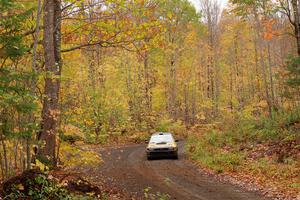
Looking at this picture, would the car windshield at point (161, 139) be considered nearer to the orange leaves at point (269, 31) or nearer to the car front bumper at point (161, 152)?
the car front bumper at point (161, 152)

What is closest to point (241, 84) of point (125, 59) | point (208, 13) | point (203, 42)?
point (203, 42)

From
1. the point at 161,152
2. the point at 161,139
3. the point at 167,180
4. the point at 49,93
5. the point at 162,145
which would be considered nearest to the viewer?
the point at 49,93

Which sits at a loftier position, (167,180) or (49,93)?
(49,93)

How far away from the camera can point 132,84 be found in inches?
1330

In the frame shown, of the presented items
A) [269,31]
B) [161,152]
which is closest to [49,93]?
[161,152]

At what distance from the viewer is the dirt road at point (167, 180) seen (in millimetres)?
10641

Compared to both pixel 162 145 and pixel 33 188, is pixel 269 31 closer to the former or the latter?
pixel 162 145

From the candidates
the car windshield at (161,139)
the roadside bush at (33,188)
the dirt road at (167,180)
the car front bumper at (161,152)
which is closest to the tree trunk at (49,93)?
the roadside bush at (33,188)

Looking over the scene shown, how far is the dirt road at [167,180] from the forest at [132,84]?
4.19 ft

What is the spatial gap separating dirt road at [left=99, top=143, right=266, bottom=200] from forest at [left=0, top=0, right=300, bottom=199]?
1277mm

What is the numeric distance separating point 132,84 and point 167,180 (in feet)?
71.7

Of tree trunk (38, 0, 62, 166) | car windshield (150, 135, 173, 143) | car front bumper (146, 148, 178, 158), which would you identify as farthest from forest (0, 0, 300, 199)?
car windshield (150, 135, 173, 143)

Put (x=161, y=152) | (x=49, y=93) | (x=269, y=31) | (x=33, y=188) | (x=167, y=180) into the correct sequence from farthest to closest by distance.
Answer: (x=269, y=31), (x=161, y=152), (x=167, y=180), (x=49, y=93), (x=33, y=188)

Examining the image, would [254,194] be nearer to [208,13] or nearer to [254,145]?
[254,145]
